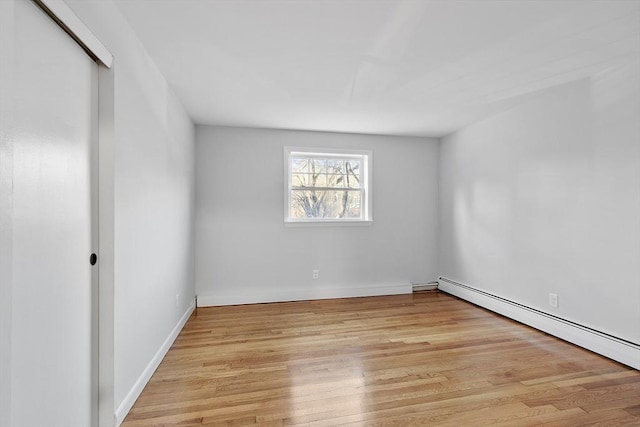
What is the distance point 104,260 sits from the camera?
5.62 ft

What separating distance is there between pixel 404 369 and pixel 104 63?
9.04 feet

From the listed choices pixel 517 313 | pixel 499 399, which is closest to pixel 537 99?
pixel 517 313

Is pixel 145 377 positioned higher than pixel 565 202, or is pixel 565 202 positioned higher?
pixel 565 202

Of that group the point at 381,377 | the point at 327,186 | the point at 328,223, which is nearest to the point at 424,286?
the point at 328,223

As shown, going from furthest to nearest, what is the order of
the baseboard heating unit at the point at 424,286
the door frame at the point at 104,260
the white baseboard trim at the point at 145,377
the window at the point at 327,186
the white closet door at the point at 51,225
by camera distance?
1. the baseboard heating unit at the point at 424,286
2. the window at the point at 327,186
3. the white baseboard trim at the point at 145,377
4. the door frame at the point at 104,260
5. the white closet door at the point at 51,225

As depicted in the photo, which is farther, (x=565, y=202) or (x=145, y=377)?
(x=565, y=202)

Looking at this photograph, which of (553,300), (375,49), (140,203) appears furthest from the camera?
(553,300)

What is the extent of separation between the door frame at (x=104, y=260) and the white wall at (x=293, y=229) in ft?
7.93

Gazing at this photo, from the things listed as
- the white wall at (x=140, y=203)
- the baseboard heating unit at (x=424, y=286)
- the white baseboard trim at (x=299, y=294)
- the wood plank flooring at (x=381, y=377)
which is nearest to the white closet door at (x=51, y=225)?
the white wall at (x=140, y=203)

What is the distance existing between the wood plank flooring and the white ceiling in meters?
2.34

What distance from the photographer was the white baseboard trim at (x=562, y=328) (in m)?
2.49

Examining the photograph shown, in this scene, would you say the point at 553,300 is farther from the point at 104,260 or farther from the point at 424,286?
the point at 104,260

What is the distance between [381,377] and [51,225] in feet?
7.13

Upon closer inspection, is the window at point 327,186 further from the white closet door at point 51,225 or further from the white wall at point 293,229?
the white closet door at point 51,225
